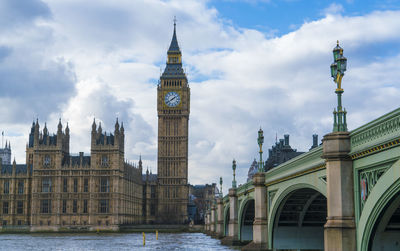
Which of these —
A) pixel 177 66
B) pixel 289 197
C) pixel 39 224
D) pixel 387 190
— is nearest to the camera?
pixel 387 190

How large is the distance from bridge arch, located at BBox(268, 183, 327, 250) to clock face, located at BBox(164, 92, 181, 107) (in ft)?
392

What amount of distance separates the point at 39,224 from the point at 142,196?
3339 centimetres

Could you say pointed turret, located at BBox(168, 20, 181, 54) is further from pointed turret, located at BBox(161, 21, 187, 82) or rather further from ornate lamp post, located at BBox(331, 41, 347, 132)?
ornate lamp post, located at BBox(331, 41, 347, 132)

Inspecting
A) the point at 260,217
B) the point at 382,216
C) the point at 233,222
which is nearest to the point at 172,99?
the point at 233,222

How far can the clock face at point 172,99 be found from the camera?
6275 inches

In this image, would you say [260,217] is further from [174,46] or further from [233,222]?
[174,46]

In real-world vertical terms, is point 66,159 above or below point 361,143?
above

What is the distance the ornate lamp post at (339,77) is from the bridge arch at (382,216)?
11.7 feet

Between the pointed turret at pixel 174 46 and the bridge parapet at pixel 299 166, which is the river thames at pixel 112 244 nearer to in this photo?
the bridge parapet at pixel 299 166

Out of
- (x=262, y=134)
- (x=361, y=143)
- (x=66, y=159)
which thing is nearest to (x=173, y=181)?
(x=66, y=159)

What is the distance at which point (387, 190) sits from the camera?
56.6 ft

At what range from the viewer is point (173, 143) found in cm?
15738

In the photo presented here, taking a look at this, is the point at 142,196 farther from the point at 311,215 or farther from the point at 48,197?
the point at 311,215

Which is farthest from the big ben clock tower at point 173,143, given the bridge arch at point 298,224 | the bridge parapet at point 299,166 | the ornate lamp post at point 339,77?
the ornate lamp post at point 339,77
